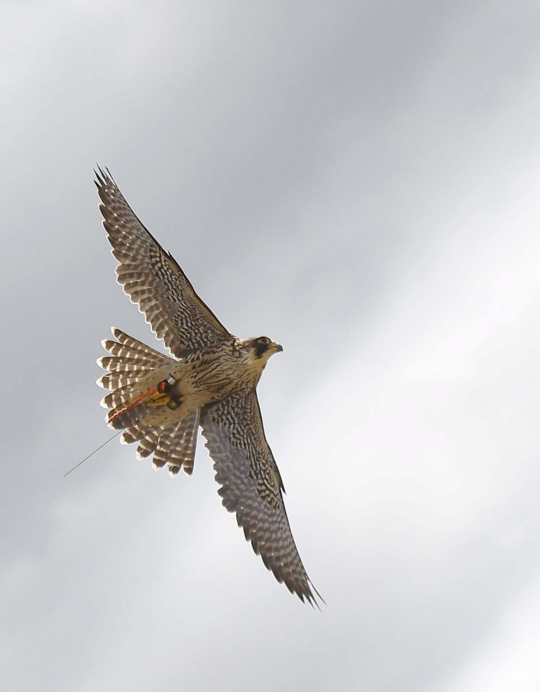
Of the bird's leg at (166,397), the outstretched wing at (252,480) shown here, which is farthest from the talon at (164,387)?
the outstretched wing at (252,480)

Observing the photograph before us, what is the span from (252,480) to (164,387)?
7.27ft

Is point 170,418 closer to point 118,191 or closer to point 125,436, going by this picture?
point 125,436

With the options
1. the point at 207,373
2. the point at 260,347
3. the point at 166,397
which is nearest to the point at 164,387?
the point at 166,397

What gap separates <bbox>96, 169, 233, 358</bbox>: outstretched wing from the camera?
21016mm

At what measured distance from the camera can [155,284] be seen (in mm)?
21219

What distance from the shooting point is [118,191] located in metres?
21.2

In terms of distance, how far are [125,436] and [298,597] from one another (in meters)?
3.65

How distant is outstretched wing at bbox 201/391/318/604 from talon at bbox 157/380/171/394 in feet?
3.26

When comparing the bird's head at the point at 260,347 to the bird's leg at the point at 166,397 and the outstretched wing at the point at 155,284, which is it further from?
the bird's leg at the point at 166,397

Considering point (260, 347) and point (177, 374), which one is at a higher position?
point (177, 374)

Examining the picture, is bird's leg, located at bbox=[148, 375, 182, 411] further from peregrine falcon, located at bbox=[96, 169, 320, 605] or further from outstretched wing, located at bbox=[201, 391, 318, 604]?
outstretched wing, located at bbox=[201, 391, 318, 604]

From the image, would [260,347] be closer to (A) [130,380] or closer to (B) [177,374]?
(B) [177,374]

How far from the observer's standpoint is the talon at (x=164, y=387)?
2111 centimetres

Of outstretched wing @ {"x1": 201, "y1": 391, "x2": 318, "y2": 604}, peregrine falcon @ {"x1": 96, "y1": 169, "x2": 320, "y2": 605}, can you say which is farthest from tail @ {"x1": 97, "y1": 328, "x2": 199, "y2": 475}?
outstretched wing @ {"x1": 201, "y1": 391, "x2": 318, "y2": 604}
